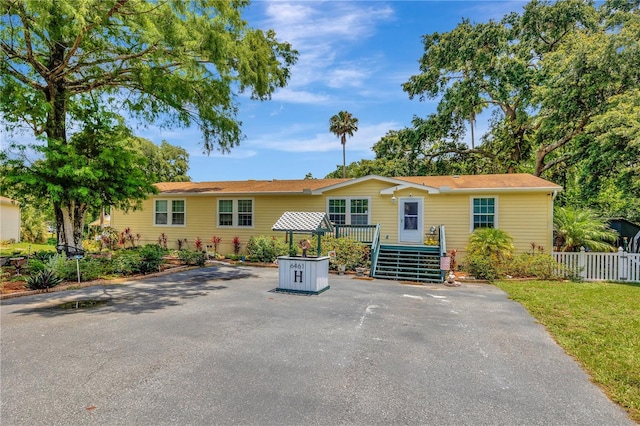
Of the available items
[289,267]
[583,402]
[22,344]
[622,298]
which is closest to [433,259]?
[622,298]

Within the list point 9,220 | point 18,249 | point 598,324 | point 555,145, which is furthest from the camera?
point 9,220

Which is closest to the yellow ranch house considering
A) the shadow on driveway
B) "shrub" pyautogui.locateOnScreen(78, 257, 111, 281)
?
"shrub" pyautogui.locateOnScreen(78, 257, 111, 281)

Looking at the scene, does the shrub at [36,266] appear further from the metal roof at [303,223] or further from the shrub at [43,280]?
the metal roof at [303,223]

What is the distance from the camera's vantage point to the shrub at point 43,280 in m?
8.08

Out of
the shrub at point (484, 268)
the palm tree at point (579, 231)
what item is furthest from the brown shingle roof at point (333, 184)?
the shrub at point (484, 268)

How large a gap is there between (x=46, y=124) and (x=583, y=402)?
14918mm

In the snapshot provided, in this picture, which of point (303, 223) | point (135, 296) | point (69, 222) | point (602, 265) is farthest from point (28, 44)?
point (602, 265)

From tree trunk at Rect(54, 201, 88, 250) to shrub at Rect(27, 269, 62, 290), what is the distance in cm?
337

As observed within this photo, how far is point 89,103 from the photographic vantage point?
40.9 ft

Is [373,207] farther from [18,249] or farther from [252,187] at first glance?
[18,249]

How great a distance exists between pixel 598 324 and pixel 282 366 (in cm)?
608

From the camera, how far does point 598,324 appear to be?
20.4ft

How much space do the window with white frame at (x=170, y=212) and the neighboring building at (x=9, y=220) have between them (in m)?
11.0

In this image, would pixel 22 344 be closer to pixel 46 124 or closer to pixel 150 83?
pixel 150 83
